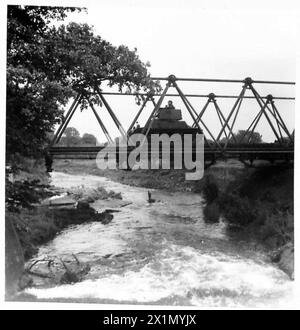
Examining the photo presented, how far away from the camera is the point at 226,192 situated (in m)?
17.9

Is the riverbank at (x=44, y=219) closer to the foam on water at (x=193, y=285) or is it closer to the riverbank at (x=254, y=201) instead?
the foam on water at (x=193, y=285)

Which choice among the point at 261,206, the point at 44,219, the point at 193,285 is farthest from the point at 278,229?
the point at 44,219

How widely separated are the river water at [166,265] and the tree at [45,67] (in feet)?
14.2

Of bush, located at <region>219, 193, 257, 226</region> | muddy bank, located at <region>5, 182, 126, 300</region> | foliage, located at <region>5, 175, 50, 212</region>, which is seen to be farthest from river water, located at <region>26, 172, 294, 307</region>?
foliage, located at <region>5, 175, 50, 212</region>

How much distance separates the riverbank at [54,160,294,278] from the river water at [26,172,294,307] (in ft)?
1.84

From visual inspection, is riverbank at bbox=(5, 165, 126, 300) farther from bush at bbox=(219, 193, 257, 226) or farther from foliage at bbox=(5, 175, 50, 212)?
bush at bbox=(219, 193, 257, 226)

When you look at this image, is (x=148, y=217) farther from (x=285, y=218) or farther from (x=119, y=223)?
(x=285, y=218)

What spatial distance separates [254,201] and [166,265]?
6575 mm

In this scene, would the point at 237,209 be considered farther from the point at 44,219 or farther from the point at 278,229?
the point at 44,219

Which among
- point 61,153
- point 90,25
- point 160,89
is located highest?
point 90,25
